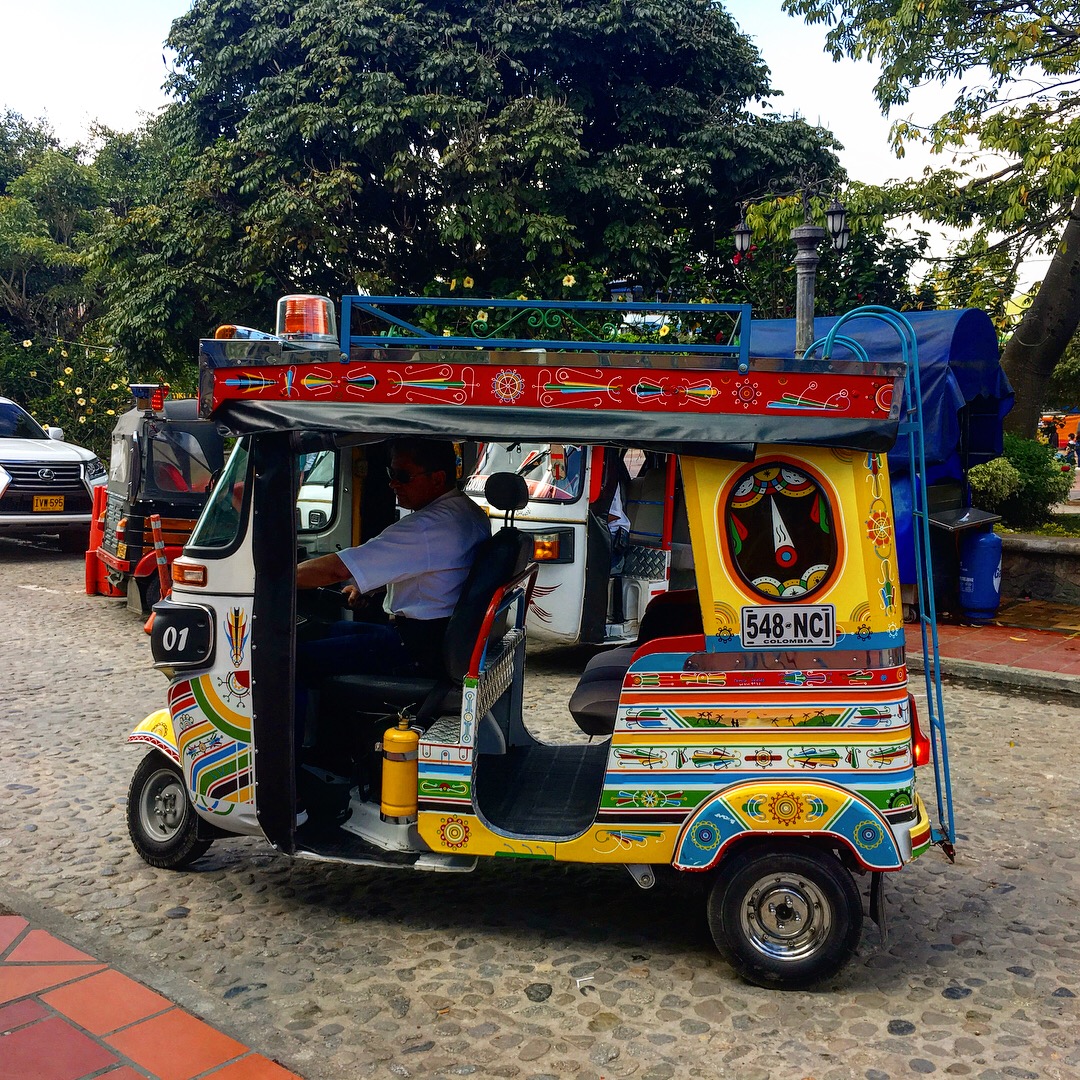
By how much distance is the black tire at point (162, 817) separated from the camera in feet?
15.0

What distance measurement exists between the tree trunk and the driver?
10857 mm

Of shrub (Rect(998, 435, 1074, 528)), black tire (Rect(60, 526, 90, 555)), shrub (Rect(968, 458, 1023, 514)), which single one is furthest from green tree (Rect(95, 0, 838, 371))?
shrub (Rect(968, 458, 1023, 514))

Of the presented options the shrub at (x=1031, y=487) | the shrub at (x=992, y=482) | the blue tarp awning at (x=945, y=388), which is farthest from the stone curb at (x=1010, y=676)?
the shrub at (x=1031, y=487)

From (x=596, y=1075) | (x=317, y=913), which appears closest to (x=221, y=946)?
(x=317, y=913)

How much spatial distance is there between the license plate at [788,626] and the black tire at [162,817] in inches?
94.5

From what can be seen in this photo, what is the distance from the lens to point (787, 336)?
11.7 metres

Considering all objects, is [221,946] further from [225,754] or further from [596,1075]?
[596,1075]

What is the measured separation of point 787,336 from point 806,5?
21.2 feet

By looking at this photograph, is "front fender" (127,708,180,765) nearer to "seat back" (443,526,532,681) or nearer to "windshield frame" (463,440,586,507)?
"seat back" (443,526,532,681)

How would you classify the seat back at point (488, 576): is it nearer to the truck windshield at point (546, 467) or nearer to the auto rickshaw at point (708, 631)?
the auto rickshaw at point (708, 631)

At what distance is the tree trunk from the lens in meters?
12.9

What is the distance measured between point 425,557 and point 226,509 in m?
0.77

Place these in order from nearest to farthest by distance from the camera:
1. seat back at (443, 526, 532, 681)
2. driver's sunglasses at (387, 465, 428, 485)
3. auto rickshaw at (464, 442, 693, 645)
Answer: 1. seat back at (443, 526, 532, 681)
2. driver's sunglasses at (387, 465, 428, 485)
3. auto rickshaw at (464, 442, 693, 645)

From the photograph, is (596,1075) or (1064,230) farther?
(1064,230)
